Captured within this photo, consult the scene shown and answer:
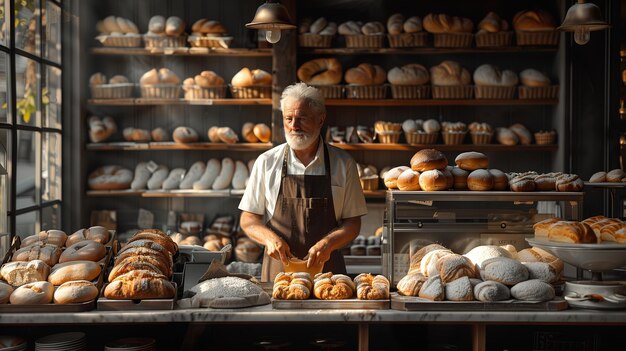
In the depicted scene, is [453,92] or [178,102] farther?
[178,102]

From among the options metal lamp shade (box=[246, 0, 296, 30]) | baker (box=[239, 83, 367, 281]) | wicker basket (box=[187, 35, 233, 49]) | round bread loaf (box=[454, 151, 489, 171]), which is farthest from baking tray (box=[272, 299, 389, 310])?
wicker basket (box=[187, 35, 233, 49])

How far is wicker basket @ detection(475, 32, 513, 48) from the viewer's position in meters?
4.67

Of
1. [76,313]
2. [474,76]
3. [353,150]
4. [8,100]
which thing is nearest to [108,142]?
[8,100]

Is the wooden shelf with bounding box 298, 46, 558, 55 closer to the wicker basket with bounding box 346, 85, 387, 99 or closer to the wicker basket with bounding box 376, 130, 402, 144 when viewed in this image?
the wicker basket with bounding box 346, 85, 387, 99

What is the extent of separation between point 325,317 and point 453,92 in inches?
117

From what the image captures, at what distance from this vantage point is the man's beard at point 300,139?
3.11 m

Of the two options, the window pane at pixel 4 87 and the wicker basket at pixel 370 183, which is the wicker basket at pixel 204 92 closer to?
the wicker basket at pixel 370 183

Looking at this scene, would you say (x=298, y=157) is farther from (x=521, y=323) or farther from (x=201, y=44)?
(x=201, y=44)

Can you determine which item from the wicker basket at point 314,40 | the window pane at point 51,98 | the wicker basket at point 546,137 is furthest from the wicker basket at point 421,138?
the window pane at point 51,98

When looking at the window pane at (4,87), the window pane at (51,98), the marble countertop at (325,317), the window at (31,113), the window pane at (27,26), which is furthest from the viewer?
the window pane at (51,98)

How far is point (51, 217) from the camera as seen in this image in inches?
179

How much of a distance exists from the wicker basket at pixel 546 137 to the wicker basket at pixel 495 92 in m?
0.32

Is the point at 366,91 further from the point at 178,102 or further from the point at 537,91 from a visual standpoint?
the point at 178,102

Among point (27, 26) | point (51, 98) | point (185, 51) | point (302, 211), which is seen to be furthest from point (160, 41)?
point (302, 211)
